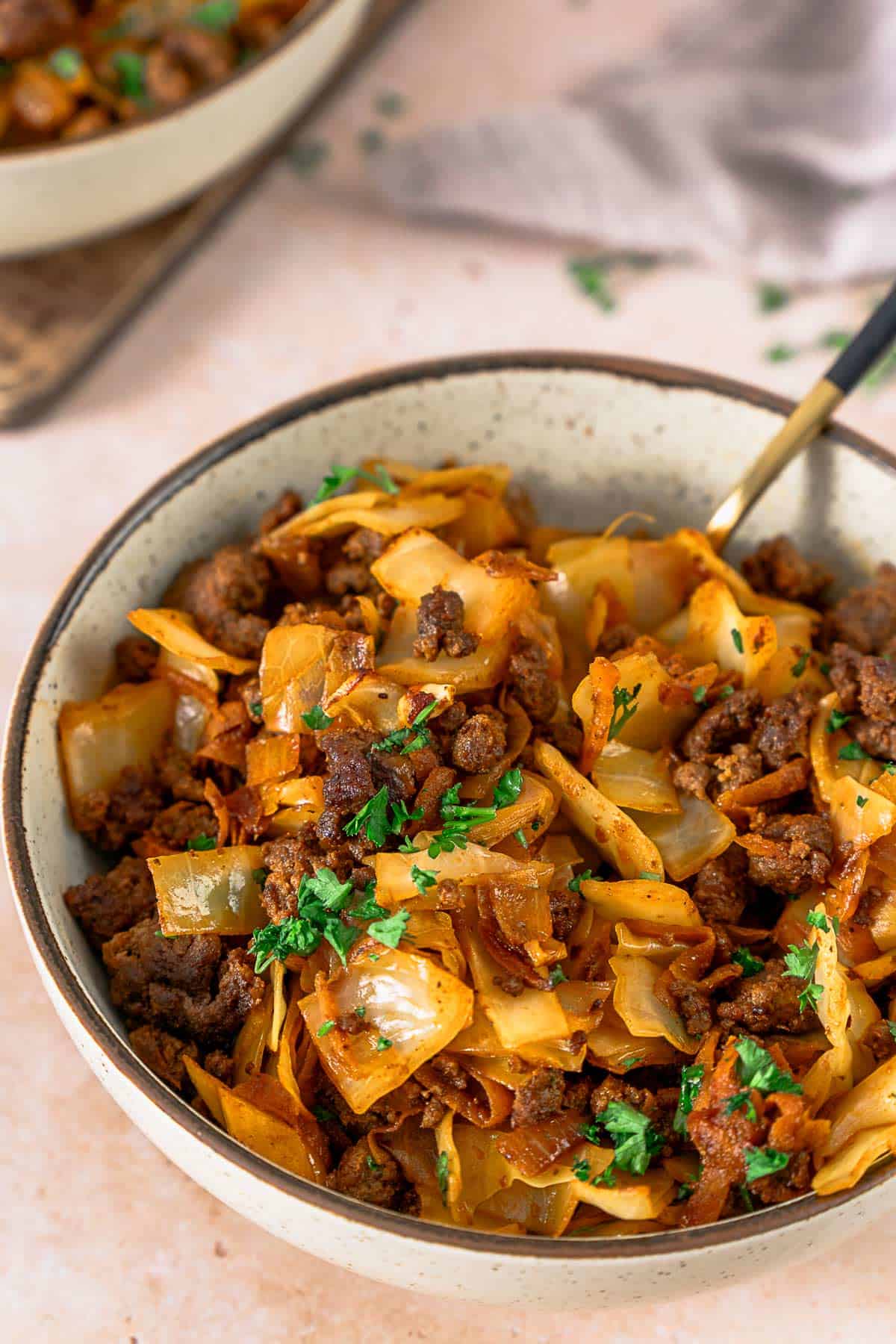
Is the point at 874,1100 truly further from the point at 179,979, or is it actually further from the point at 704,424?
the point at 704,424

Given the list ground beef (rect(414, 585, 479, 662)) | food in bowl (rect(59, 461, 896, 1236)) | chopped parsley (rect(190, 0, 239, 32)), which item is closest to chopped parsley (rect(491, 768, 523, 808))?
food in bowl (rect(59, 461, 896, 1236))

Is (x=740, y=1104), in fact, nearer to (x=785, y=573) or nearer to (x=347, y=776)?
(x=347, y=776)

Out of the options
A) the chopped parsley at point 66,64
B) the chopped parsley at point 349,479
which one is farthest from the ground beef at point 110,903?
the chopped parsley at point 66,64

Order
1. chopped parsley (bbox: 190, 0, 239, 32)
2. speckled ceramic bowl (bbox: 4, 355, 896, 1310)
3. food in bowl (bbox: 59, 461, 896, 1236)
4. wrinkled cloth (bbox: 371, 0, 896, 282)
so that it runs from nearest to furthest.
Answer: speckled ceramic bowl (bbox: 4, 355, 896, 1310)
food in bowl (bbox: 59, 461, 896, 1236)
chopped parsley (bbox: 190, 0, 239, 32)
wrinkled cloth (bbox: 371, 0, 896, 282)

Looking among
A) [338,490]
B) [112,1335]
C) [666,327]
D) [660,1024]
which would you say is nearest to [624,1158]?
[660,1024]

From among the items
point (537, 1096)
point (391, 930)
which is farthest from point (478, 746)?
point (537, 1096)

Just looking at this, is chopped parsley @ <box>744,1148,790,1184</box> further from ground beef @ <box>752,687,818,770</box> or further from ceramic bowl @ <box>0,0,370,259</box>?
ceramic bowl @ <box>0,0,370,259</box>
